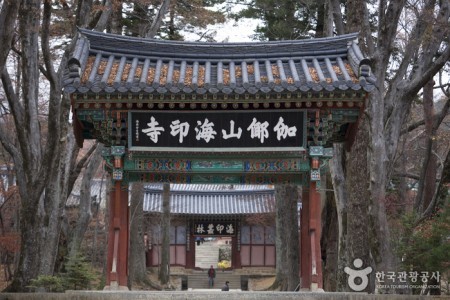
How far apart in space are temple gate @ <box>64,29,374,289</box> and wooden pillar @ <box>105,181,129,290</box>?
0.06ft

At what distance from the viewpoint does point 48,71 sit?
1386cm

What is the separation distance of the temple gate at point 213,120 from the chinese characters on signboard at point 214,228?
2827 centimetres

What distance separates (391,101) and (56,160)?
755 cm

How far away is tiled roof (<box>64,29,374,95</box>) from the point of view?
35.7 feet

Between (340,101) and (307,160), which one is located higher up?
(340,101)

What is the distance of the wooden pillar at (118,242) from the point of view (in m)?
11.2

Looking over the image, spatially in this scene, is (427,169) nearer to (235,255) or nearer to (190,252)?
(235,255)

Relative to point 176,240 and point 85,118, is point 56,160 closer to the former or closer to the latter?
point 85,118

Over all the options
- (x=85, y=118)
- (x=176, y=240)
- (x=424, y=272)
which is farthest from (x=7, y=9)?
(x=176, y=240)

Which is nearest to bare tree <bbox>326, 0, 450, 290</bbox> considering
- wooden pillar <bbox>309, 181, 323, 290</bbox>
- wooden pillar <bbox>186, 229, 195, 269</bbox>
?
wooden pillar <bbox>309, 181, 323, 290</bbox>

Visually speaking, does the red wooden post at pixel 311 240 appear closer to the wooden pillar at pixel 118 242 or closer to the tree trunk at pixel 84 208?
the wooden pillar at pixel 118 242

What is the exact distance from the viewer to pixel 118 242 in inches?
446

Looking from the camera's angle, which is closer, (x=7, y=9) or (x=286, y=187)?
(x=7, y=9)

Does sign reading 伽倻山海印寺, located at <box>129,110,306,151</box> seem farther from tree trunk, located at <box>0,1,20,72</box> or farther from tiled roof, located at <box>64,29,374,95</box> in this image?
tree trunk, located at <box>0,1,20,72</box>
